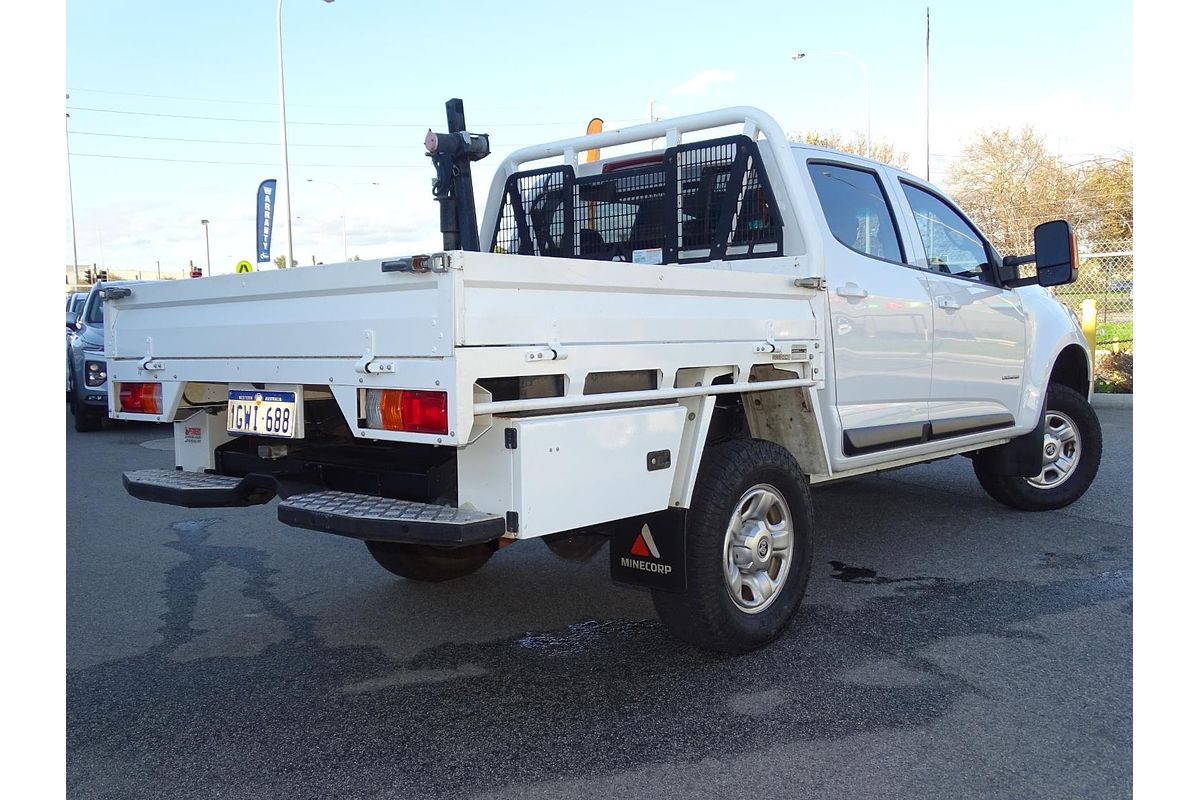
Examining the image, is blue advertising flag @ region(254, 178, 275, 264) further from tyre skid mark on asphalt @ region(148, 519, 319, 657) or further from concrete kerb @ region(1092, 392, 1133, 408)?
concrete kerb @ region(1092, 392, 1133, 408)

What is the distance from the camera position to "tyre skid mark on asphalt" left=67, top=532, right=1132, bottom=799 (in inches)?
128

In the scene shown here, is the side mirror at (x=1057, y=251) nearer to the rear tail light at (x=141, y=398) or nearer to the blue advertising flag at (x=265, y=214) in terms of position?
the rear tail light at (x=141, y=398)

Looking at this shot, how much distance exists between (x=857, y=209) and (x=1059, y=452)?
280 centimetres

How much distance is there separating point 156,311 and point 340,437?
3.30 ft

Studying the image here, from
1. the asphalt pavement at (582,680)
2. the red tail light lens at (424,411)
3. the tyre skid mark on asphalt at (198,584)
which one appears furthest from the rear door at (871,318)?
the tyre skid mark on asphalt at (198,584)

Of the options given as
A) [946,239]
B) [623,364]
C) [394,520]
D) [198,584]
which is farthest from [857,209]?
[198,584]

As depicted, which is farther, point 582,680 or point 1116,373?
point 1116,373

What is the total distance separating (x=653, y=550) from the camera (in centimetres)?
388

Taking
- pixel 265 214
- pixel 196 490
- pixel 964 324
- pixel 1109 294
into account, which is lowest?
pixel 196 490

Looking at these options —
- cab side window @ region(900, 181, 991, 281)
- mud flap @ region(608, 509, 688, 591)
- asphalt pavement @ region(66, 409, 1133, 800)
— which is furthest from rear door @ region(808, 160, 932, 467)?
mud flap @ region(608, 509, 688, 591)

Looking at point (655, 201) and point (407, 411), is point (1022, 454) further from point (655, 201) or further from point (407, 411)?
point (407, 411)

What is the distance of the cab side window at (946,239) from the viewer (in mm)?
5746

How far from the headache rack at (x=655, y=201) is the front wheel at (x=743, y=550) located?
121 cm
